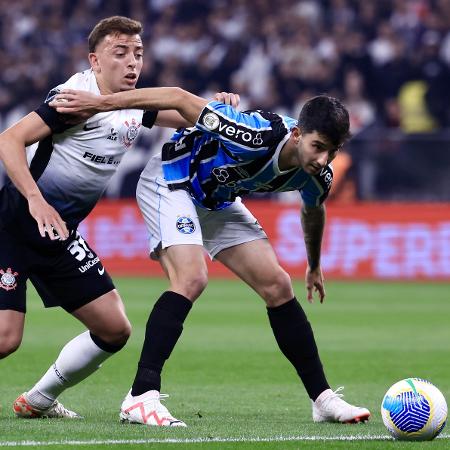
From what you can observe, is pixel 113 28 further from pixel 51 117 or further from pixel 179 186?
pixel 179 186

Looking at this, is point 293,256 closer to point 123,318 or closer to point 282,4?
point 282,4

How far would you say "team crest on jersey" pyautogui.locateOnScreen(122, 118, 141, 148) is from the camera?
6.81m

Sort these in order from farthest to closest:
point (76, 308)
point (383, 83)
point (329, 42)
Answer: point (329, 42)
point (383, 83)
point (76, 308)

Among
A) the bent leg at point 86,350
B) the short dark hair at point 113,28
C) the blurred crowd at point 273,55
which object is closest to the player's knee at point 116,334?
the bent leg at point 86,350

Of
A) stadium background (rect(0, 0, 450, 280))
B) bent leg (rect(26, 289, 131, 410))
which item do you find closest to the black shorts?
bent leg (rect(26, 289, 131, 410))

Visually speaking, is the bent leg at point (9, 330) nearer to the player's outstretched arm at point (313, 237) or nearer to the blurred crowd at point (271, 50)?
the player's outstretched arm at point (313, 237)

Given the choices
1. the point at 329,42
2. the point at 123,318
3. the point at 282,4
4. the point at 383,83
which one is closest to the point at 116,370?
the point at 123,318

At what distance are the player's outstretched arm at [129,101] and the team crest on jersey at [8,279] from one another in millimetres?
966

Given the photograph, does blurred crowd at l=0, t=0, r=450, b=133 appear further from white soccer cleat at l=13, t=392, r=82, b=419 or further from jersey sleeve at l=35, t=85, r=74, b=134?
jersey sleeve at l=35, t=85, r=74, b=134

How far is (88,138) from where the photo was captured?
22.0 feet

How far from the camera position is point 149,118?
703cm

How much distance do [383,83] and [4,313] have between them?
14.4 m

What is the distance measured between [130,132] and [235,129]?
30.3 inches

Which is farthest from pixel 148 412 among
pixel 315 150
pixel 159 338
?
pixel 315 150
